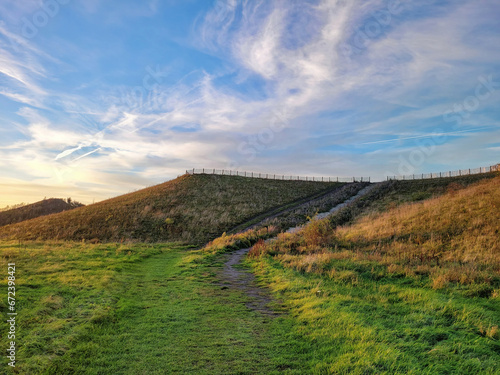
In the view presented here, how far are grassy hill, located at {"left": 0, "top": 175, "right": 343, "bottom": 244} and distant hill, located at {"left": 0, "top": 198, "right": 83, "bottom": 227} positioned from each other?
11518 mm

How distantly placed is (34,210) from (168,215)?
1264 inches

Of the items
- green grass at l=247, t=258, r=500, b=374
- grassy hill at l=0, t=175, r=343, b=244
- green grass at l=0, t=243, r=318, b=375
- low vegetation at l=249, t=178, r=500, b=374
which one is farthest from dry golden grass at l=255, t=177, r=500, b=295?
grassy hill at l=0, t=175, r=343, b=244

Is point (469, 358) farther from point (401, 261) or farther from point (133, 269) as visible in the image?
point (133, 269)

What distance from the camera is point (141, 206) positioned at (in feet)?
155

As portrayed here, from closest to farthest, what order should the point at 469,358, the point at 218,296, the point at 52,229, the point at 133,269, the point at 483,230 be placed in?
the point at 469,358
the point at 218,296
the point at 133,269
the point at 483,230
the point at 52,229

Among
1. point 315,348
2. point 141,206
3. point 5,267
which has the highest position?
point 141,206

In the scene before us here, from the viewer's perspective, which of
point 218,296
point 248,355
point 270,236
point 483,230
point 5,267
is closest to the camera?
point 248,355

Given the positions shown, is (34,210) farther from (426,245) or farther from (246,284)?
(426,245)

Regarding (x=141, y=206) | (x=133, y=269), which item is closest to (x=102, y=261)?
(x=133, y=269)

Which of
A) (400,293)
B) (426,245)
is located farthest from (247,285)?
(426,245)

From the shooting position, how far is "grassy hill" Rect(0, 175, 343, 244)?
3619 cm

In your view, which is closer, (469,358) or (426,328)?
(469,358)

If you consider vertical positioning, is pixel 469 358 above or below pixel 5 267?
below

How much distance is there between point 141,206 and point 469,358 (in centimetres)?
4719
